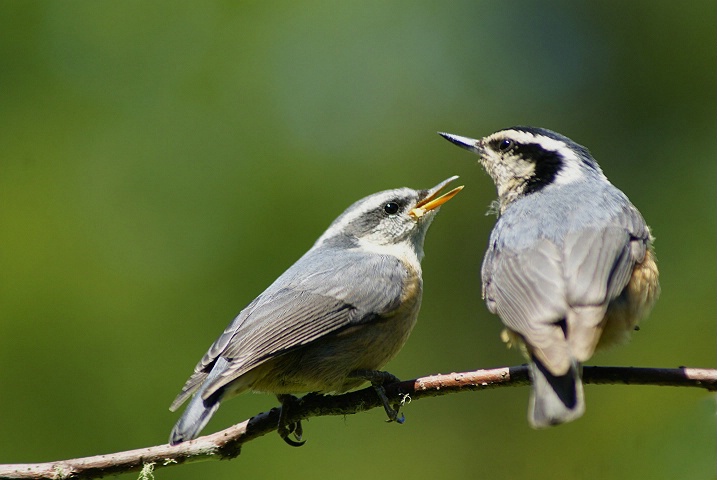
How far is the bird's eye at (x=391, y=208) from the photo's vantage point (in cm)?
541

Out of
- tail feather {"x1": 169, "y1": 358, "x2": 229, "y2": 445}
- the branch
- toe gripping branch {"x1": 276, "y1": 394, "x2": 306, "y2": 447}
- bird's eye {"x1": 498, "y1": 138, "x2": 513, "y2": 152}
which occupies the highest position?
bird's eye {"x1": 498, "y1": 138, "x2": 513, "y2": 152}

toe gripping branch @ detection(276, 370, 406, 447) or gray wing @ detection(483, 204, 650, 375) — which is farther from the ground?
gray wing @ detection(483, 204, 650, 375)

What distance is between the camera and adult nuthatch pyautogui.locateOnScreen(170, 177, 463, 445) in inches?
158

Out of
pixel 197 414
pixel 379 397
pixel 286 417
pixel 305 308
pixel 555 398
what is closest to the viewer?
pixel 555 398

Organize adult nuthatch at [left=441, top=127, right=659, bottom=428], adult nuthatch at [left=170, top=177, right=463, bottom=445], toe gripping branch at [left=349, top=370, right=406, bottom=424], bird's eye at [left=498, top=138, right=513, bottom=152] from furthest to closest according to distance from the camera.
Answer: bird's eye at [left=498, top=138, right=513, bottom=152]
adult nuthatch at [left=170, top=177, right=463, bottom=445]
toe gripping branch at [left=349, top=370, right=406, bottom=424]
adult nuthatch at [left=441, top=127, right=659, bottom=428]

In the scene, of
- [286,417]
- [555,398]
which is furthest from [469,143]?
[555,398]

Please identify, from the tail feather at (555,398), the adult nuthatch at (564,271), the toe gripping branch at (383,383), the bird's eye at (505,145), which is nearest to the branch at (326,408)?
the toe gripping branch at (383,383)

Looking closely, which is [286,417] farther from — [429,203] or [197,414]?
[429,203]

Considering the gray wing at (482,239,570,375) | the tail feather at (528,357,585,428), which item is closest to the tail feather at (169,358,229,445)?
→ the gray wing at (482,239,570,375)

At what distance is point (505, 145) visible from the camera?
4770 mm

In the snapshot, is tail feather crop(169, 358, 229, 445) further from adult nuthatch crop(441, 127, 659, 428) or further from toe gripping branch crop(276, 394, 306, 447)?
adult nuthatch crop(441, 127, 659, 428)

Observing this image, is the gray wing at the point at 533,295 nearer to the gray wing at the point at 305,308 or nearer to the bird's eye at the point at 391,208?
the gray wing at the point at 305,308

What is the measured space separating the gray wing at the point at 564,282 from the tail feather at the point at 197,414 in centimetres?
129

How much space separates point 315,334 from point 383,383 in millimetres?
418
